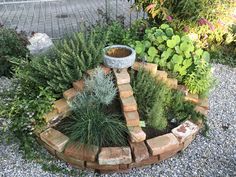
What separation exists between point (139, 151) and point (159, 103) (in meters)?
0.54

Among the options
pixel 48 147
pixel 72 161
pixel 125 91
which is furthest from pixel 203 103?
pixel 48 147

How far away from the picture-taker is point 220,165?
2617 mm

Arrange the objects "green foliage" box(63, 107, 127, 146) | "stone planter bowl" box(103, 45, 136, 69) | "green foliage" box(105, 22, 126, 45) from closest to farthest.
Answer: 1. "green foliage" box(63, 107, 127, 146)
2. "stone planter bowl" box(103, 45, 136, 69)
3. "green foliage" box(105, 22, 126, 45)

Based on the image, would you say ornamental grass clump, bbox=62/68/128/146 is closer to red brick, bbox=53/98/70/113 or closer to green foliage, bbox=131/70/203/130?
red brick, bbox=53/98/70/113

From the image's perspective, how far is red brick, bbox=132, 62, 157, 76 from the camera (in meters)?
3.07

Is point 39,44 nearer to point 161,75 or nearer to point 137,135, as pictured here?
point 161,75

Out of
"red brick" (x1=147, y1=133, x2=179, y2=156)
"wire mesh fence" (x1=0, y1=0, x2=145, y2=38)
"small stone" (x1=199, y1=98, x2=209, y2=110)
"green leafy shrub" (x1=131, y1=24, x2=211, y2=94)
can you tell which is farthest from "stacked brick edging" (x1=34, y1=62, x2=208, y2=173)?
"wire mesh fence" (x1=0, y1=0, x2=145, y2=38)

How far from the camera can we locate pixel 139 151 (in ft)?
8.15

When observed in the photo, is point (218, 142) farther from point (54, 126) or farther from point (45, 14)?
point (45, 14)

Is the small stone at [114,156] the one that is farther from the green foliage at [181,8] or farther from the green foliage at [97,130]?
the green foliage at [181,8]

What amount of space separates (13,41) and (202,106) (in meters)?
2.60

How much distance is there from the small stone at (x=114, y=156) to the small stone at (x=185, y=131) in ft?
1.72

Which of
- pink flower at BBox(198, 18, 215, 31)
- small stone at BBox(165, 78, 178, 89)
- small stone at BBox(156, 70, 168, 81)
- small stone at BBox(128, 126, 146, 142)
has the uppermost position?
pink flower at BBox(198, 18, 215, 31)

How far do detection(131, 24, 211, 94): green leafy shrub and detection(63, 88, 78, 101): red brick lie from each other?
3.05ft
